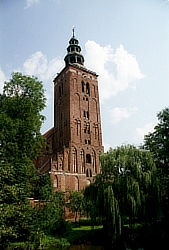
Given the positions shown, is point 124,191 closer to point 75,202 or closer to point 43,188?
point 75,202

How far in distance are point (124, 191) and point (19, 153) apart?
8.03 meters

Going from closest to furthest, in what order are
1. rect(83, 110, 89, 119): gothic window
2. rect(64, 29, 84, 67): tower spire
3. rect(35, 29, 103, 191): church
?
1. rect(35, 29, 103, 191): church
2. rect(83, 110, 89, 119): gothic window
3. rect(64, 29, 84, 67): tower spire

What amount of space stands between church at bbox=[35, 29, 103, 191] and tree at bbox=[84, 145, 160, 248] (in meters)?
9.39

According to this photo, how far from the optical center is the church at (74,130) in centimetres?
2703

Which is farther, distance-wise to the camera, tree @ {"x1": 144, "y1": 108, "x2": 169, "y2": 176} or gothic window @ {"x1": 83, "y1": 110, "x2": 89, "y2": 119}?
gothic window @ {"x1": 83, "y1": 110, "x2": 89, "y2": 119}

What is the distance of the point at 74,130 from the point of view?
3047cm

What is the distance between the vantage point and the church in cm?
2703

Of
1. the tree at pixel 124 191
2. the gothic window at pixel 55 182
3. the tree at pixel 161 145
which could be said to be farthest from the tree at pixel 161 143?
the gothic window at pixel 55 182

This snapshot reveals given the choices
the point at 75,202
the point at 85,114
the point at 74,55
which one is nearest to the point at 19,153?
the point at 75,202

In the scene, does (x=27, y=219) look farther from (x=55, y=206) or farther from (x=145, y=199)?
(x=145, y=199)

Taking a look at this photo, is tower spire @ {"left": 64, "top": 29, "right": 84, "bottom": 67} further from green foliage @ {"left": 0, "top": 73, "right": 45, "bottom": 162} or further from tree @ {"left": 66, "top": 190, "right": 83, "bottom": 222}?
tree @ {"left": 66, "top": 190, "right": 83, "bottom": 222}

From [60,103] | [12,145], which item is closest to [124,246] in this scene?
Answer: [12,145]

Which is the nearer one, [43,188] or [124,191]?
[124,191]

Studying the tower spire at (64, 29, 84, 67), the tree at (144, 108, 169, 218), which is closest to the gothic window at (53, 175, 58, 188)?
the tree at (144, 108, 169, 218)
